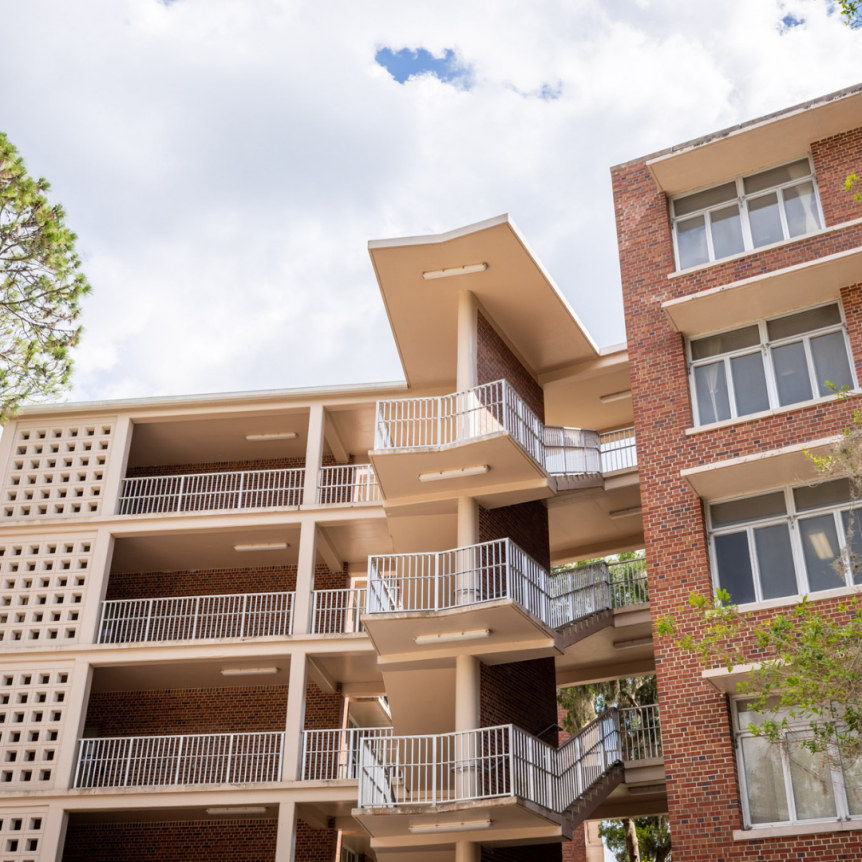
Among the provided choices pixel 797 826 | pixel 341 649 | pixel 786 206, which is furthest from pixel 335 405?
pixel 797 826

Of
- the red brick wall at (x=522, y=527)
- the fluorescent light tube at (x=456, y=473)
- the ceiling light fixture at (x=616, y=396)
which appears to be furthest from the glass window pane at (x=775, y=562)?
the ceiling light fixture at (x=616, y=396)

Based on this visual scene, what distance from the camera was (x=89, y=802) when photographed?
18.7 metres

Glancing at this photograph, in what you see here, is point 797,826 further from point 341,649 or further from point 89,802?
point 89,802

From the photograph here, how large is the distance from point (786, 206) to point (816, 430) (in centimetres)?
374

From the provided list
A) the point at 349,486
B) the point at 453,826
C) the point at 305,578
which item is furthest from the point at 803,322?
the point at 305,578

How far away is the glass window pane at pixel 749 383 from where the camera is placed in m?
14.2

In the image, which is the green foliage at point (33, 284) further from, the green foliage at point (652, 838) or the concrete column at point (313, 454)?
the green foliage at point (652, 838)

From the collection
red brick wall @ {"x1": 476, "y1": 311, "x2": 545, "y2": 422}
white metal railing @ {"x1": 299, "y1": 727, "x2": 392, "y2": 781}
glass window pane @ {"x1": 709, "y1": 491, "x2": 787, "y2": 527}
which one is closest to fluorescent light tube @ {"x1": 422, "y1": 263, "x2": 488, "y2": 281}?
red brick wall @ {"x1": 476, "y1": 311, "x2": 545, "y2": 422}

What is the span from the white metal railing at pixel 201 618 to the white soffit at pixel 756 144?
1167 cm

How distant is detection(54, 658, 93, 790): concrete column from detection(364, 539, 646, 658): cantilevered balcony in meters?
6.90

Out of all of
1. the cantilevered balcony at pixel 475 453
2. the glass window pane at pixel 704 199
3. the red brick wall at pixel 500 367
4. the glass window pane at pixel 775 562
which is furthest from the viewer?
the red brick wall at pixel 500 367

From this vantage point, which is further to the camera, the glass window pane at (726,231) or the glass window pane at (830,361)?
the glass window pane at (726,231)

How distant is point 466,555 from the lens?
53.5 ft

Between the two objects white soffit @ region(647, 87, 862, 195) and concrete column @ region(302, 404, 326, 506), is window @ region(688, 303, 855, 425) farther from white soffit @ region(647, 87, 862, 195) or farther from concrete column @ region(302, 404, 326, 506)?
concrete column @ region(302, 404, 326, 506)
